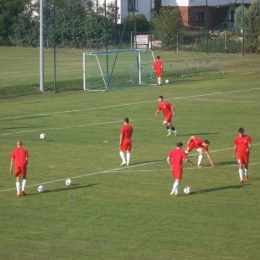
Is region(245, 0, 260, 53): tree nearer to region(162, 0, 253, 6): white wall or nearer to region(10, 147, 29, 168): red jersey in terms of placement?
region(162, 0, 253, 6): white wall

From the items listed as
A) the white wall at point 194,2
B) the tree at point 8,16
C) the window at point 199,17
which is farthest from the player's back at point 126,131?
the window at point 199,17

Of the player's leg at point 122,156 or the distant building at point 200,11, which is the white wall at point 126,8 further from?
the player's leg at point 122,156

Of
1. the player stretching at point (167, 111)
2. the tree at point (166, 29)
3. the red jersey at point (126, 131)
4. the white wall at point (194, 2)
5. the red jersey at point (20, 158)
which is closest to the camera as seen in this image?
the red jersey at point (20, 158)

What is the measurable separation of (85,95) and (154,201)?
29.3m

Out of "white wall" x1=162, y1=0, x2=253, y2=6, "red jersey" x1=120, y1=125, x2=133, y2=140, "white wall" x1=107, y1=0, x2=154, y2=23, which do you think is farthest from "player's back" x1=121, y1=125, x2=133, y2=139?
"white wall" x1=162, y1=0, x2=253, y2=6

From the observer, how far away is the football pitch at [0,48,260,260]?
18.1 meters

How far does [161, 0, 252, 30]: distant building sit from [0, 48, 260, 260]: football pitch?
5658 centimetres

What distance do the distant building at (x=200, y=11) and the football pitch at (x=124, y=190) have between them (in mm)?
56576

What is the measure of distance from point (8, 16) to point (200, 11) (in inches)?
1073

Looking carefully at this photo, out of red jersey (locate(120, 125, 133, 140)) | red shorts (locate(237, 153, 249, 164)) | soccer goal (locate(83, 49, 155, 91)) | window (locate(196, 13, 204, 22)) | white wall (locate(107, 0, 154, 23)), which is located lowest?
red shorts (locate(237, 153, 249, 164))

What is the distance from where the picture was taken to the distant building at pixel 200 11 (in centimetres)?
9956

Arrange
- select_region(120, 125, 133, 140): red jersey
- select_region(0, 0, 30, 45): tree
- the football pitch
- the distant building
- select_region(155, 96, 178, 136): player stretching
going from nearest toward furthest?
the football pitch, select_region(120, 125, 133, 140): red jersey, select_region(155, 96, 178, 136): player stretching, select_region(0, 0, 30, 45): tree, the distant building

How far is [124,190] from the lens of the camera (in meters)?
23.8

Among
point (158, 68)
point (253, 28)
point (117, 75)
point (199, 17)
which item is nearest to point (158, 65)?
point (158, 68)
